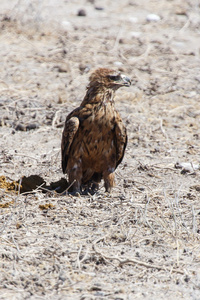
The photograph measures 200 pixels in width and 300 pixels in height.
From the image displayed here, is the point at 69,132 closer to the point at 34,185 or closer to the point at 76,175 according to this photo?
the point at 76,175

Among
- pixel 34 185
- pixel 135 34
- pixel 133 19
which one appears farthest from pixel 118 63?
pixel 34 185

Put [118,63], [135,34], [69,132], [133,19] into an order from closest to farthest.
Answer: [69,132] < [118,63] < [135,34] < [133,19]

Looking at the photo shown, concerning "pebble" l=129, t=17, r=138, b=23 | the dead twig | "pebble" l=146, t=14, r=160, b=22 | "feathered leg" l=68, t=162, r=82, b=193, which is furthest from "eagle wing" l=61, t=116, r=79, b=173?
"pebble" l=146, t=14, r=160, b=22

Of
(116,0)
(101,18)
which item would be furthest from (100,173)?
(116,0)

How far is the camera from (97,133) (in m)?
5.42

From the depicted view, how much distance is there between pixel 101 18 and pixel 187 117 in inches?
232

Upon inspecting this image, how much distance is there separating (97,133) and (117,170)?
3.57 ft

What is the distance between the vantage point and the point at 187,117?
804 cm

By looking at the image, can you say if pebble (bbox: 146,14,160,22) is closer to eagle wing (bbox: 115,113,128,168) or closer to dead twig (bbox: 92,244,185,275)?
eagle wing (bbox: 115,113,128,168)

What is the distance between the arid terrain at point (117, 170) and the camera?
4.04m

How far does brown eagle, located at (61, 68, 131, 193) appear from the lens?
17.8 ft

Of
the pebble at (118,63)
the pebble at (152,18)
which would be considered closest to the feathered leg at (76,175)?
the pebble at (118,63)

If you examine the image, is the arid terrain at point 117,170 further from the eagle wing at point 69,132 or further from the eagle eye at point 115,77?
the eagle eye at point 115,77

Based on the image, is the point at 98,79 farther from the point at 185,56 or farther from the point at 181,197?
the point at 185,56
